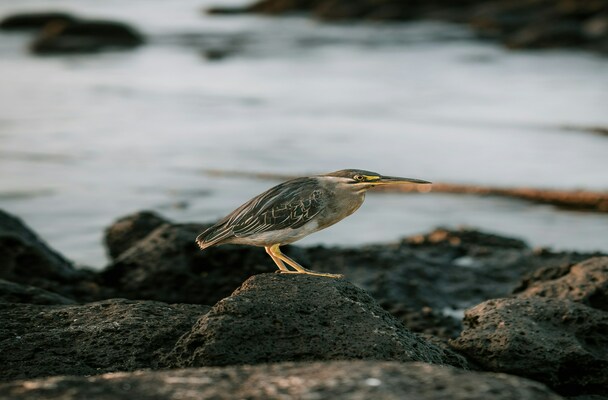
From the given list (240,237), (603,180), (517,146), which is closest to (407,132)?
(517,146)

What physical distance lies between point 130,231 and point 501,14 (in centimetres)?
3009

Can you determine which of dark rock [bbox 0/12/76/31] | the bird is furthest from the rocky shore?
dark rock [bbox 0/12/76/31]

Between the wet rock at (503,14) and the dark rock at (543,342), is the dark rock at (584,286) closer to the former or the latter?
the dark rock at (543,342)

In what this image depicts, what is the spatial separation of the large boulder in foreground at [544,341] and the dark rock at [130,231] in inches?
160

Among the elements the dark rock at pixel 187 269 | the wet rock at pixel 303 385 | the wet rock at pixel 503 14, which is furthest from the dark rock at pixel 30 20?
the wet rock at pixel 303 385

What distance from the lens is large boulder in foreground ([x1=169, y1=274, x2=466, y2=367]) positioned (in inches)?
192

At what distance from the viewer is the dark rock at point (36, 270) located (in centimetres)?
823

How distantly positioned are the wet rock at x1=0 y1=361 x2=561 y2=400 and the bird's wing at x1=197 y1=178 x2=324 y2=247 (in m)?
1.85

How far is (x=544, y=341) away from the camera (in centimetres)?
585

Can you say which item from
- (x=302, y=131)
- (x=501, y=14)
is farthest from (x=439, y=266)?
(x=501, y=14)

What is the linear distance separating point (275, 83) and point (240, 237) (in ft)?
58.4

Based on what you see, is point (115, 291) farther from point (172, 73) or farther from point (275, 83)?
point (172, 73)

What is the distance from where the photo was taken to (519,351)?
19.0 feet

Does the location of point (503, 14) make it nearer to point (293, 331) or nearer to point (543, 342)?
point (543, 342)
